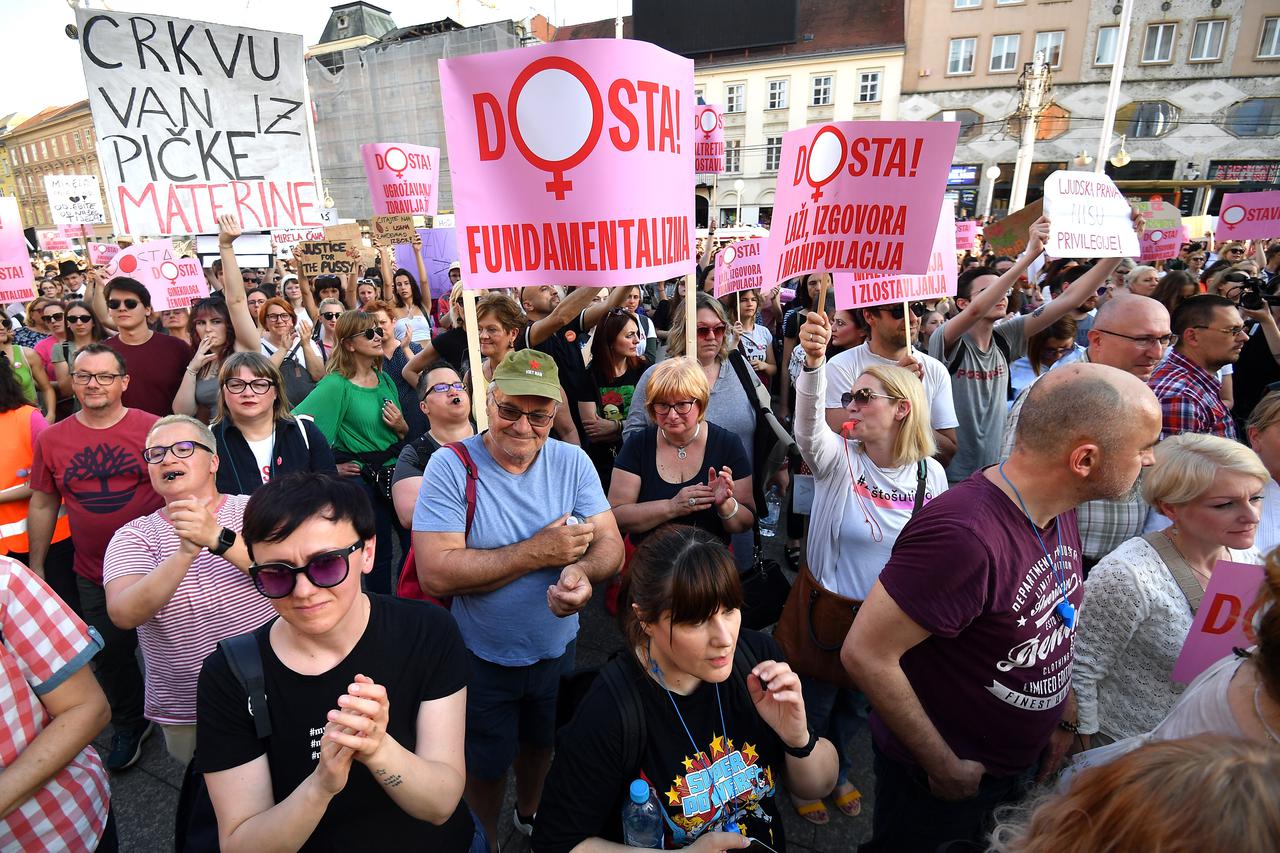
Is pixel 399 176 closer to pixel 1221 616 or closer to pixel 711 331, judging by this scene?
pixel 711 331

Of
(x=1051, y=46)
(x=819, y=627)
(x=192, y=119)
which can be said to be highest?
(x=1051, y=46)

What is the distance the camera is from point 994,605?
166 cm

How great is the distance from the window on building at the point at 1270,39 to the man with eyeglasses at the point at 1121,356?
40799 mm

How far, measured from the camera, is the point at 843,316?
4.62 metres

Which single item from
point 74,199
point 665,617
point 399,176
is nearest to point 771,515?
point 665,617

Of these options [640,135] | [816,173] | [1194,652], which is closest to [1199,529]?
[1194,652]

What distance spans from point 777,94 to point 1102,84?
16.5 metres

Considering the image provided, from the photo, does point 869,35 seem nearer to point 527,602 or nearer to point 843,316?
point 843,316

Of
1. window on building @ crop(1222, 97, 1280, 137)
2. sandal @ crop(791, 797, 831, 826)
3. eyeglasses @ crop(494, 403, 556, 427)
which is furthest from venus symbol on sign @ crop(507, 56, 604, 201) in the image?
window on building @ crop(1222, 97, 1280, 137)

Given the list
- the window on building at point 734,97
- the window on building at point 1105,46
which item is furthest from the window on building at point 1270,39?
the window on building at point 734,97

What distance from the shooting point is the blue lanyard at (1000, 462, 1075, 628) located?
1.74 m

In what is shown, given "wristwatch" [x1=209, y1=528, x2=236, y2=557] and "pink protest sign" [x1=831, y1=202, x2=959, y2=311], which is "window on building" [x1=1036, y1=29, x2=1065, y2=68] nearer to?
"pink protest sign" [x1=831, y1=202, x2=959, y2=311]

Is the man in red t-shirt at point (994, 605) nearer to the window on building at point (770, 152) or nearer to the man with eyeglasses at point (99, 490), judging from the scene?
the man with eyeglasses at point (99, 490)

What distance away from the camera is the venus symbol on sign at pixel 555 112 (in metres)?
2.39
